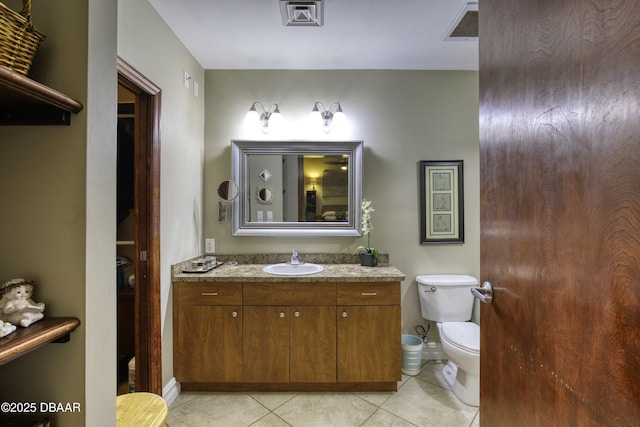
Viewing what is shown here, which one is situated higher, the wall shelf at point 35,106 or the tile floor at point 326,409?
the wall shelf at point 35,106

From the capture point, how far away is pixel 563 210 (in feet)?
2.31

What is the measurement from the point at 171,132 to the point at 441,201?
217 cm

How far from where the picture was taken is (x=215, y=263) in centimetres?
236

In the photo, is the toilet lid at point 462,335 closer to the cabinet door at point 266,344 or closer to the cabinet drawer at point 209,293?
the cabinet door at point 266,344

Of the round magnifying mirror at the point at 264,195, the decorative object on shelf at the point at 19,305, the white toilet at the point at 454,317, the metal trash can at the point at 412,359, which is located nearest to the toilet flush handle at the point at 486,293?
the white toilet at the point at 454,317

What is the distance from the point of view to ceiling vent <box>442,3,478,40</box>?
5.95 ft

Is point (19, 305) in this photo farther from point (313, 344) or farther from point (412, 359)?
point (412, 359)

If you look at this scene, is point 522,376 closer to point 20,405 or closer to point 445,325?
point 20,405

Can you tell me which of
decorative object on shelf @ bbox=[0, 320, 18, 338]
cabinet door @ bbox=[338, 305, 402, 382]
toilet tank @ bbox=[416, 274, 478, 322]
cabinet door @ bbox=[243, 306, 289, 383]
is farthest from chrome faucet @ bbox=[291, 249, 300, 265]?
decorative object on shelf @ bbox=[0, 320, 18, 338]

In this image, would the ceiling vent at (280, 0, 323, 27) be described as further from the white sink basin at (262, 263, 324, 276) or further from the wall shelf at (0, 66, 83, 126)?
the white sink basin at (262, 263, 324, 276)

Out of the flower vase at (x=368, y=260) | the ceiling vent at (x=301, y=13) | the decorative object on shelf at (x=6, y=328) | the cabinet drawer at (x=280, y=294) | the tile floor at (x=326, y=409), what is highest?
the ceiling vent at (x=301, y=13)

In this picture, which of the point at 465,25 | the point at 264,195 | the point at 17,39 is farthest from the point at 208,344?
the point at 465,25

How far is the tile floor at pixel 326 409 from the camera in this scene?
1838 millimetres

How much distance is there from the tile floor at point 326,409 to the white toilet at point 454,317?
105 mm
